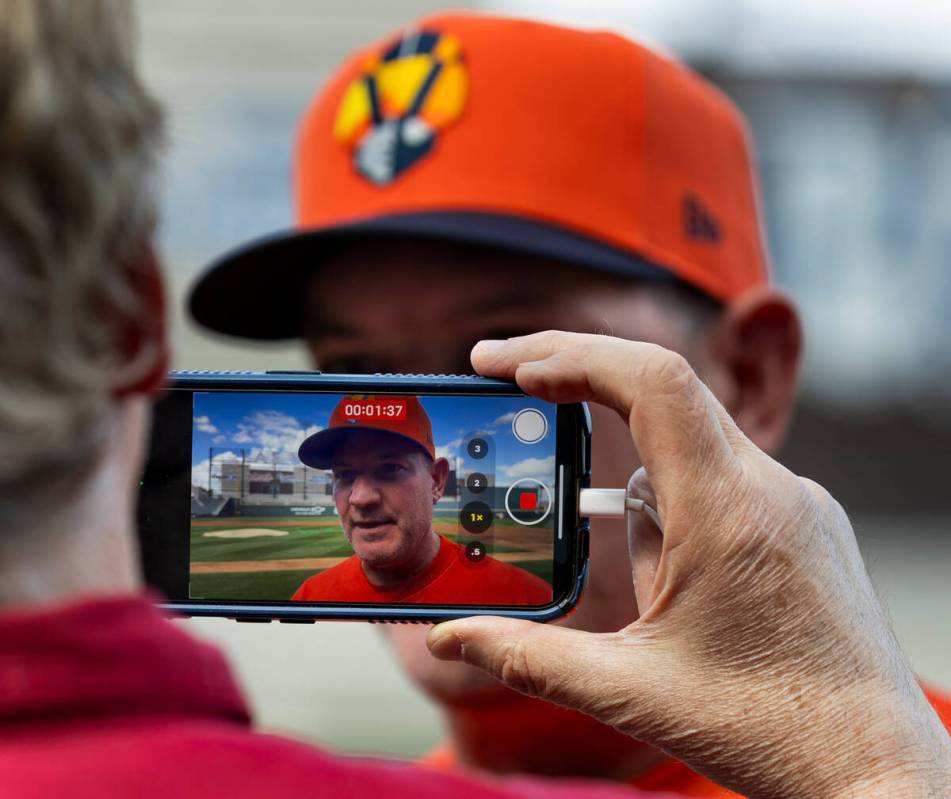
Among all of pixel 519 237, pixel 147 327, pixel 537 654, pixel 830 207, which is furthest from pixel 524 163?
pixel 830 207

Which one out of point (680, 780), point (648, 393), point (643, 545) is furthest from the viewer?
point (680, 780)

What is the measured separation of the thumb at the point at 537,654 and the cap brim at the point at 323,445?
0.66 ft

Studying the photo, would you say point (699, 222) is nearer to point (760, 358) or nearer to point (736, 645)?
point (760, 358)

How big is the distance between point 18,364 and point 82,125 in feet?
0.45

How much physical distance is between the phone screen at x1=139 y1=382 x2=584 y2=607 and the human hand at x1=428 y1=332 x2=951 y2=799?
17cm

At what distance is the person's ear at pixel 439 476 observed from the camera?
3.86 feet

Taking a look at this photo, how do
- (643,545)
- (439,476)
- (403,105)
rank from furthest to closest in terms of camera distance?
(403,105)
(439,476)
(643,545)

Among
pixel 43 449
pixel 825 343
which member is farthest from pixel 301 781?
pixel 825 343

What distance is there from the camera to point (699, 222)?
2.04 meters

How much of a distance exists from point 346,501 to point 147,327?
1.38ft

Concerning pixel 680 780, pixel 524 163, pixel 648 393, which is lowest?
pixel 680 780

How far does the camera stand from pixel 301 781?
0.70m

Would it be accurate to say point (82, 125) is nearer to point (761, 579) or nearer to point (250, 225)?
point (761, 579)

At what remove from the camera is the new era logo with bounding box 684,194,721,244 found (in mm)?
2016
